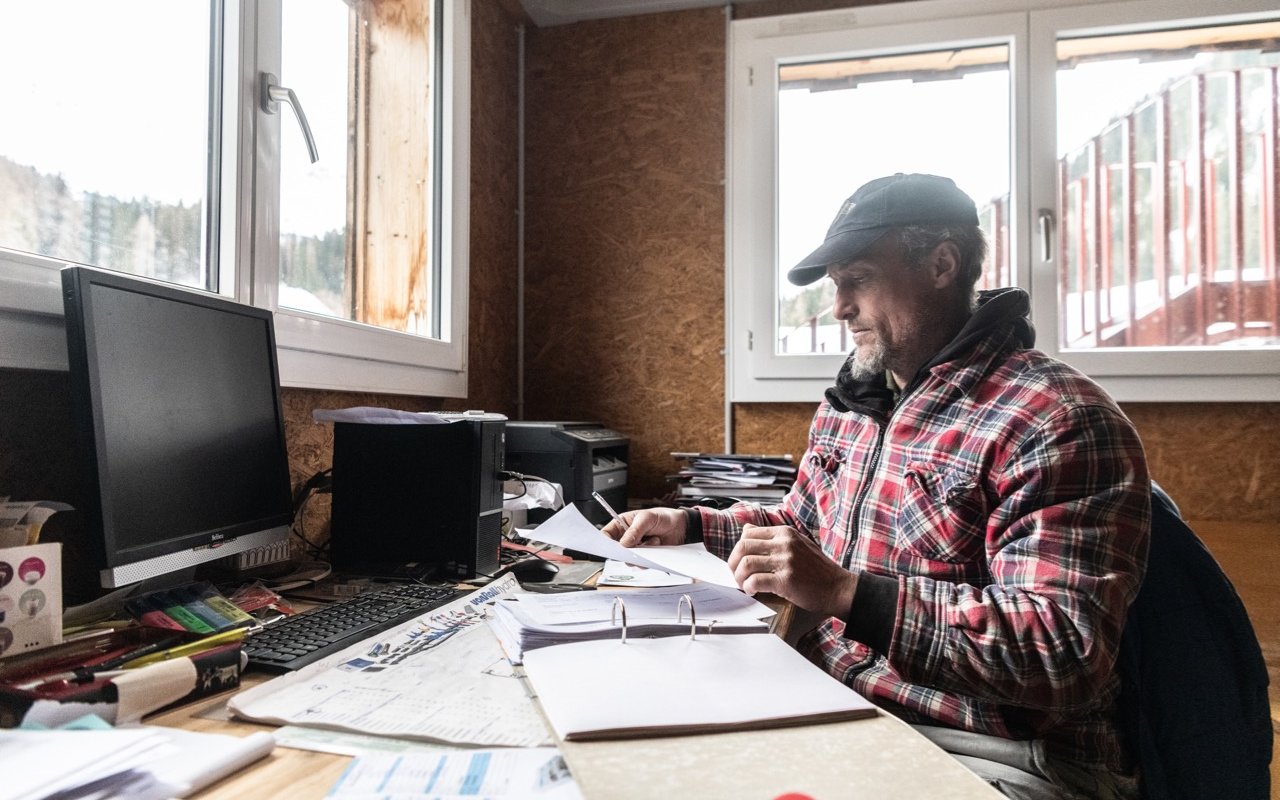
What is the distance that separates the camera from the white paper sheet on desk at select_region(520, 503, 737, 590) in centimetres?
98

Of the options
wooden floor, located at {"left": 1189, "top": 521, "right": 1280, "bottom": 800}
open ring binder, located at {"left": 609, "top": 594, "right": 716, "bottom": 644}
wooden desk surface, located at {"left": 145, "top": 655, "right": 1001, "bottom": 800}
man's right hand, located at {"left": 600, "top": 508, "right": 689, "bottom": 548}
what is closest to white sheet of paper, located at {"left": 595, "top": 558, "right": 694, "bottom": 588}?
man's right hand, located at {"left": 600, "top": 508, "right": 689, "bottom": 548}

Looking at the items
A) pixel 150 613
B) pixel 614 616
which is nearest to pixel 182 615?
pixel 150 613

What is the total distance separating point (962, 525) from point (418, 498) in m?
0.84

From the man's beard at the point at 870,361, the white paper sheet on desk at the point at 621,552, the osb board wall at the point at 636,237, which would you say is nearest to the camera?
the white paper sheet on desk at the point at 621,552

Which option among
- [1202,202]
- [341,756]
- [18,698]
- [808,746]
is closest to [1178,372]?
[1202,202]

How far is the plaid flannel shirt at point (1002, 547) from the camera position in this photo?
89 cm

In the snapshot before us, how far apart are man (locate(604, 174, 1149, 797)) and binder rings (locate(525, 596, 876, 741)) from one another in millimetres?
185

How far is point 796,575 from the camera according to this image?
96 cm

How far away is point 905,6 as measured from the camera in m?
2.33

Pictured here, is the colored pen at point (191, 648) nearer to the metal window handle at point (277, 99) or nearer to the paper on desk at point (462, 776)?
the paper on desk at point (462, 776)

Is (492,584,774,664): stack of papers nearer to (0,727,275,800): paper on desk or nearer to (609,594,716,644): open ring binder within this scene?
(609,594,716,644): open ring binder

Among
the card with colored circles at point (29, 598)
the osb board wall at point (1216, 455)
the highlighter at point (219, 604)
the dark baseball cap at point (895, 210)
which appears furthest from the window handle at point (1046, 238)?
the card with colored circles at point (29, 598)

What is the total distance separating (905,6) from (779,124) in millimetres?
496

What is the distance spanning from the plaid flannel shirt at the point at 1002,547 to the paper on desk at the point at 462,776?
20.5 inches
